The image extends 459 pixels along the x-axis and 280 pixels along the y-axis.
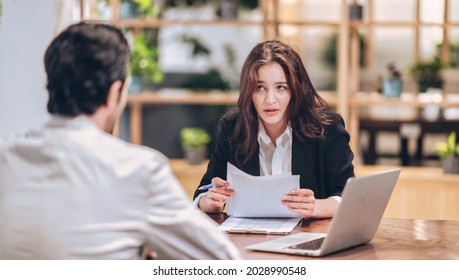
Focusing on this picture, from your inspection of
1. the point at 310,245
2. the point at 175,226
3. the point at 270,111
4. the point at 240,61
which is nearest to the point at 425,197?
the point at 270,111

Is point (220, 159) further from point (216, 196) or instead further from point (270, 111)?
point (216, 196)

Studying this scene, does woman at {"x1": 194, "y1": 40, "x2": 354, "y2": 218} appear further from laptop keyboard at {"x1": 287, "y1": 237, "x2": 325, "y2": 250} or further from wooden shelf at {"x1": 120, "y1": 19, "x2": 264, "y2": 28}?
wooden shelf at {"x1": 120, "y1": 19, "x2": 264, "y2": 28}

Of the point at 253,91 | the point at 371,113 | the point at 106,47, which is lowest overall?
the point at 371,113

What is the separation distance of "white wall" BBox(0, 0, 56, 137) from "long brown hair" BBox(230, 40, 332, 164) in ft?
6.28

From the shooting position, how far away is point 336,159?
3006 millimetres

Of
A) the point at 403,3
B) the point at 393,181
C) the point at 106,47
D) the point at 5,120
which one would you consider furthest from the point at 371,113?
the point at 106,47

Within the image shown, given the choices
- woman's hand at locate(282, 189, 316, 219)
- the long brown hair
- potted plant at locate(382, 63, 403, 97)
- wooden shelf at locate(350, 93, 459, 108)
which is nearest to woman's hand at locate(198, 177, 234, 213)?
woman's hand at locate(282, 189, 316, 219)

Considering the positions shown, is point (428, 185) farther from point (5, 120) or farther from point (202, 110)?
point (202, 110)

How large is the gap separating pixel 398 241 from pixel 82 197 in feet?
3.41

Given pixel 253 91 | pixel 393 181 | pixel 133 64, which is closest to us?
pixel 393 181

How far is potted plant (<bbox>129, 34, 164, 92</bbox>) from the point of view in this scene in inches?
237

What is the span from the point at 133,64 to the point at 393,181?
12.9 ft
